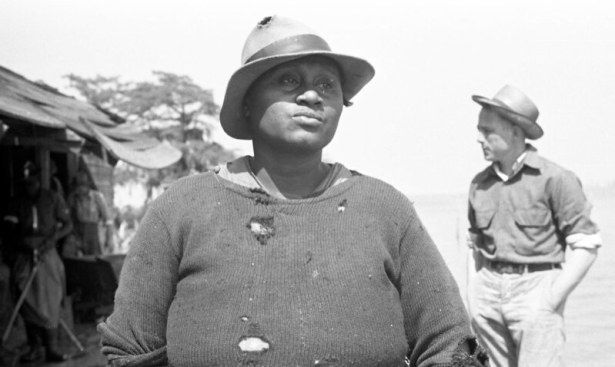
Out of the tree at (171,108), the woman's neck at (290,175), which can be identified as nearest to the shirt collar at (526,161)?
the woman's neck at (290,175)

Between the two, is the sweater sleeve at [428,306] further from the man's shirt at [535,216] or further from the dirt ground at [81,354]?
the dirt ground at [81,354]

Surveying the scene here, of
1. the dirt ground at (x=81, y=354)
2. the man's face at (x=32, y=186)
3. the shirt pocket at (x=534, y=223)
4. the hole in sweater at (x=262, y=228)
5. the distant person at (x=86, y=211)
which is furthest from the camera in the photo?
the distant person at (x=86, y=211)

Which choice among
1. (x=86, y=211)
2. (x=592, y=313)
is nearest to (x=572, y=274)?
(x=592, y=313)

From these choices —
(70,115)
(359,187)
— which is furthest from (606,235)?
(359,187)

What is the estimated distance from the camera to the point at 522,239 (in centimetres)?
422

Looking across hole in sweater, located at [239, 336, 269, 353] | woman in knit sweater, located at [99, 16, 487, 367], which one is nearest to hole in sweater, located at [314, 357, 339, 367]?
woman in knit sweater, located at [99, 16, 487, 367]

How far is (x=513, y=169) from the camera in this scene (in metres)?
4.38

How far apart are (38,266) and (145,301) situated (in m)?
6.47

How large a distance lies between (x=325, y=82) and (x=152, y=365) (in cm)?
83

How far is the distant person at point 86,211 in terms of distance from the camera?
11.5 meters

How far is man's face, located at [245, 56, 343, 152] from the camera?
184 centimetres

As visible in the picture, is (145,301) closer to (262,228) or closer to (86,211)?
(262,228)

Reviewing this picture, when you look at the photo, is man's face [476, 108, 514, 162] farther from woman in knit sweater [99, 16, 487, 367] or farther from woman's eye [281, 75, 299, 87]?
woman's eye [281, 75, 299, 87]

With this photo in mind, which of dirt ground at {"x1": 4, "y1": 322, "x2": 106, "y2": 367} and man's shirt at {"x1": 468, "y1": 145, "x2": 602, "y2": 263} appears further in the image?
dirt ground at {"x1": 4, "y1": 322, "x2": 106, "y2": 367}
